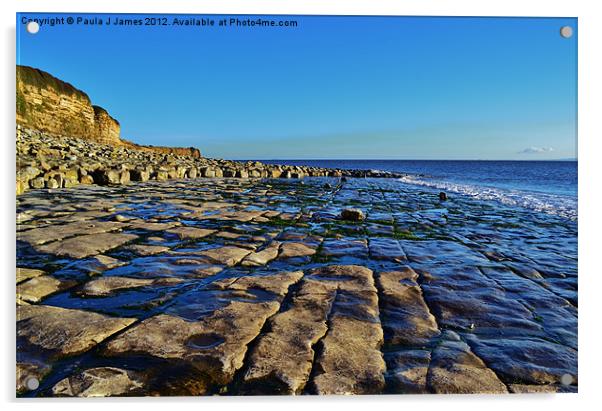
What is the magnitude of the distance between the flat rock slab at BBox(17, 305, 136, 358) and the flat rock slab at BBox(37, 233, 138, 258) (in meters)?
1.47

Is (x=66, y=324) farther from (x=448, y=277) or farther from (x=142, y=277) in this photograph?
(x=448, y=277)

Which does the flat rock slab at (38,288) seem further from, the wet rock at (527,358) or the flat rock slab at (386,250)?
the flat rock slab at (386,250)

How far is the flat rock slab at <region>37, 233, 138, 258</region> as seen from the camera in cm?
419

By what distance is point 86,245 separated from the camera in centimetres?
452

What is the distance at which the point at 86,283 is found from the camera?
133 inches

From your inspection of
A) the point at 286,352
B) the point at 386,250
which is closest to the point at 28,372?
the point at 286,352

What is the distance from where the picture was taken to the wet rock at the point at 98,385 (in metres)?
2.03

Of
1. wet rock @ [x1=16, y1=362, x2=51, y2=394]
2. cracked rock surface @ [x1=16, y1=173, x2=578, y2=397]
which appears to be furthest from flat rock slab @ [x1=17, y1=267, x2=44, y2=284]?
Answer: wet rock @ [x1=16, y1=362, x2=51, y2=394]

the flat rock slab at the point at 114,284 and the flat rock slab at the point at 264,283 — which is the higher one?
the flat rock slab at the point at 114,284

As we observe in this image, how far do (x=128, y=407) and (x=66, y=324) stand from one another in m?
0.75

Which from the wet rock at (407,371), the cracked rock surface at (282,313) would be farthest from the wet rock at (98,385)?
the wet rock at (407,371)

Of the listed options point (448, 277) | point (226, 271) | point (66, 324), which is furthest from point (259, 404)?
point (448, 277)

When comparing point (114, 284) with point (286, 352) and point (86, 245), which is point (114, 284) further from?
point (286, 352)

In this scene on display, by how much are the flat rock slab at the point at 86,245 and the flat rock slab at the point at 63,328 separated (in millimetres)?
1470
